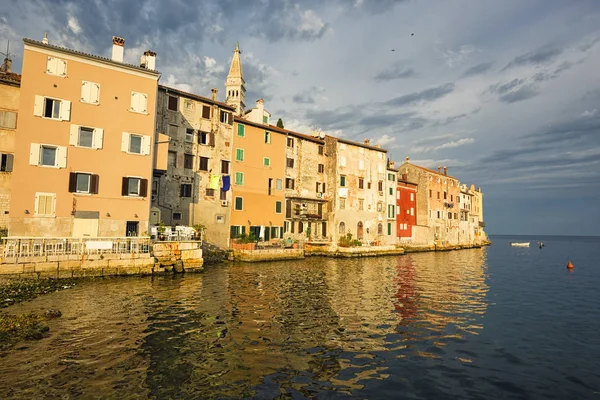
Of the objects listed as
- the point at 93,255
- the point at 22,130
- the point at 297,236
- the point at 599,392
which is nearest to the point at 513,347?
the point at 599,392

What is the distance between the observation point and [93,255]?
70.7 ft

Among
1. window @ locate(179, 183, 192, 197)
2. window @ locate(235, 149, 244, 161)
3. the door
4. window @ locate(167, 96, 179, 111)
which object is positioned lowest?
the door

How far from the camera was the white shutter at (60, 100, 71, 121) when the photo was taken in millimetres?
23953

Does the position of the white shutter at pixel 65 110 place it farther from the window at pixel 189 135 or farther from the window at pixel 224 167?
the window at pixel 224 167

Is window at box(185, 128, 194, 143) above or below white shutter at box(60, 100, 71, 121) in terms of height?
above

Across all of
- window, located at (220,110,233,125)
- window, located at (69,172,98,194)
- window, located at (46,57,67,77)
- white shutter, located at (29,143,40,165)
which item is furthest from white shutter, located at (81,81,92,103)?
window, located at (220,110,233,125)

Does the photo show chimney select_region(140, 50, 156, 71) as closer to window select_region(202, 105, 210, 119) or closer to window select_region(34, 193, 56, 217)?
window select_region(202, 105, 210, 119)

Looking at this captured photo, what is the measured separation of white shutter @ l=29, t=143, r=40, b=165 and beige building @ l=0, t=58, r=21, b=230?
4.12 meters

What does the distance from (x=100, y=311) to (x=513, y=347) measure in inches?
638

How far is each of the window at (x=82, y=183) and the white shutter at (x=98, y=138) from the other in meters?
2.28

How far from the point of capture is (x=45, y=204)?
75.7ft

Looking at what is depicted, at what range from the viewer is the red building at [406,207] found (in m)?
62.8

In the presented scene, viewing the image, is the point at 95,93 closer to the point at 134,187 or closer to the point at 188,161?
the point at 134,187

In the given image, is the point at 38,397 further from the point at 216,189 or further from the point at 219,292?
the point at 216,189
